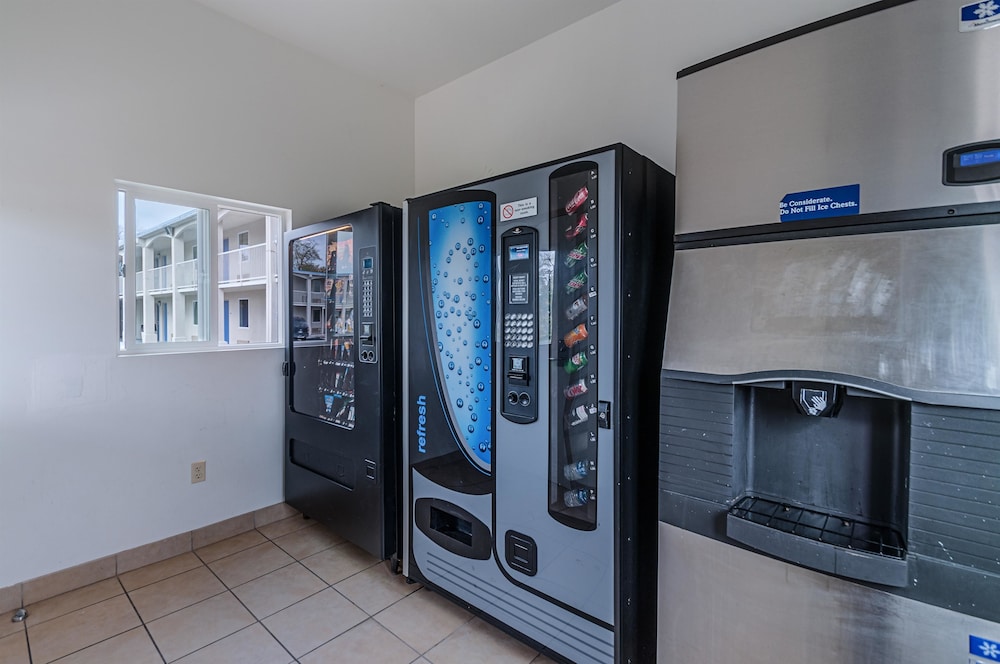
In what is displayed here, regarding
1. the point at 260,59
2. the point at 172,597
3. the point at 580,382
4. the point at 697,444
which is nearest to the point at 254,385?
the point at 172,597

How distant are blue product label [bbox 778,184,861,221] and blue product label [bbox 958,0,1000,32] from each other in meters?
0.33

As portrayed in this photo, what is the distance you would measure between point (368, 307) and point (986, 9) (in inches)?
82.6

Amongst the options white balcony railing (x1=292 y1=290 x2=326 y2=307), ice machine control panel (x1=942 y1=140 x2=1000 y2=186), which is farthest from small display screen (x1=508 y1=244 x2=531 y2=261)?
white balcony railing (x1=292 y1=290 x2=326 y2=307)

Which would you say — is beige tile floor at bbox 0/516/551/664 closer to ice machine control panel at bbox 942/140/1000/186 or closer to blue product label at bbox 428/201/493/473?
blue product label at bbox 428/201/493/473

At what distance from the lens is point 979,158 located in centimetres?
90

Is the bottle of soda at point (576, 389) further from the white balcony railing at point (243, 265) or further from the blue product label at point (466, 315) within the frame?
the white balcony railing at point (243, 265)

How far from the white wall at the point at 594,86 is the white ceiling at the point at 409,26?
4.4 inches

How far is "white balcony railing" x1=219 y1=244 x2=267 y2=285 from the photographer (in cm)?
260

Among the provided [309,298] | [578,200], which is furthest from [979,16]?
[309,298]

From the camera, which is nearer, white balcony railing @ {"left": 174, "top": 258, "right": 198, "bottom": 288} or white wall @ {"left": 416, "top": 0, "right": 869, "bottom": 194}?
white wall @ {"left": 416, "top": 0, "right": 869, "bottom": 194}

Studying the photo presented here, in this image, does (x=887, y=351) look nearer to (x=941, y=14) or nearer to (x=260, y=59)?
(x=941, y=14)

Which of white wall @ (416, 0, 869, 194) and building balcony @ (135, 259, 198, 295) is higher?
white wall @ (416, 0, 869, 194)

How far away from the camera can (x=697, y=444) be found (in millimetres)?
1231

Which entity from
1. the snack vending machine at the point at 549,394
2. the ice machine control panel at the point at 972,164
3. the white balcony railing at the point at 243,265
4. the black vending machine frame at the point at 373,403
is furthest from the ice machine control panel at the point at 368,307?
the ice machine control panel at the point at 972,164
